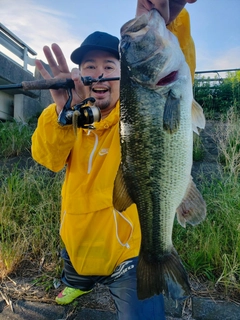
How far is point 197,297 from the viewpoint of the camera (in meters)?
3.09

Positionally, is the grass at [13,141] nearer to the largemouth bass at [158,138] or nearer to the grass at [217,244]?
the grass at [217,244]

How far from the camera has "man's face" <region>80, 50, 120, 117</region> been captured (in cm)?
282

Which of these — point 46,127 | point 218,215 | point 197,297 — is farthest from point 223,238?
point 46,127

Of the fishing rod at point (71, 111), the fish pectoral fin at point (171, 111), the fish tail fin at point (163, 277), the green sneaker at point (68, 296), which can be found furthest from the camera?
the green sneaker at point (68, 296)

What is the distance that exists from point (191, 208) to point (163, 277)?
479 mm

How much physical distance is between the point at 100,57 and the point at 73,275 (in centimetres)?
214

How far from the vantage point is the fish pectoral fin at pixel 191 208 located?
5.74ft

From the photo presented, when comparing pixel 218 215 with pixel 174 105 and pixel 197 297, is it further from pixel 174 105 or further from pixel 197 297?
pixel 174 105

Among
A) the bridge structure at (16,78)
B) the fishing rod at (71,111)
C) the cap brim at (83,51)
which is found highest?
the bridge structure at (16,78)

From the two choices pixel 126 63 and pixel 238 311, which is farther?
pixel 238 311

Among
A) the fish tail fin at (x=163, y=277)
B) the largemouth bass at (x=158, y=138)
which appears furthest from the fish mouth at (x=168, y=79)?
the fish tail fin at (x=163, y=277)

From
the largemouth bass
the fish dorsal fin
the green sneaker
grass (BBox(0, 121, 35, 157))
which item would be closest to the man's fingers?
the largemouth bass

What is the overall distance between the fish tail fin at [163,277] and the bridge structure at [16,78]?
25.0 ft

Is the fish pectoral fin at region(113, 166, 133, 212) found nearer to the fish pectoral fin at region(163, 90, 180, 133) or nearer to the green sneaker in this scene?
the fish pectoral fin at region(163, 90, 180, 133)
